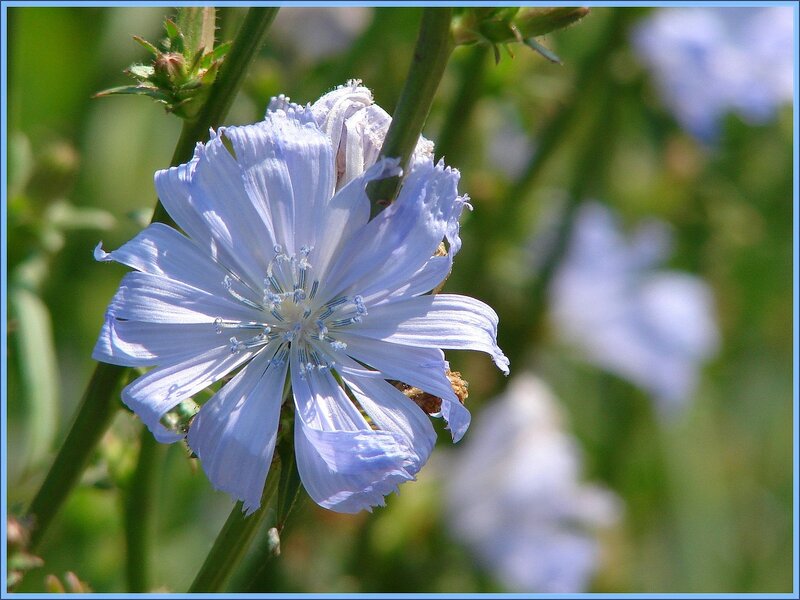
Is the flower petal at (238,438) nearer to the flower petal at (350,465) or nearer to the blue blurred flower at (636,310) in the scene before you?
the flower petal at (350,465)

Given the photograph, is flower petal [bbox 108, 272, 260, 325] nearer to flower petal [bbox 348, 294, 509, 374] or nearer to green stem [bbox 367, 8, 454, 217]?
flower petal [bbox 348, 294, 509, 374]

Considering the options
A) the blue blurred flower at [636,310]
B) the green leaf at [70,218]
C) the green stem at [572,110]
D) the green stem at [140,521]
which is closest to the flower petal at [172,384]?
the green stem at [140,521]

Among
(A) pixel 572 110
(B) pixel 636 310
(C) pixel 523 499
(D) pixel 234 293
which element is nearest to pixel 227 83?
(D) pixel 234 293

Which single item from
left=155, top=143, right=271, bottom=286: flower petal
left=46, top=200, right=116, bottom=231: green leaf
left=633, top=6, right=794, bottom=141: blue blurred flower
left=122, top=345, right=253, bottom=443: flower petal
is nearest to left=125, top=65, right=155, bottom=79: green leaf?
left=155, top=143, right=271, bottom=286: flower petal

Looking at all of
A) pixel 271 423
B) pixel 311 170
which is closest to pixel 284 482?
pixel 271 423

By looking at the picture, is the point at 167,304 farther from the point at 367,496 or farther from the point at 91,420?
the point at 367,496
